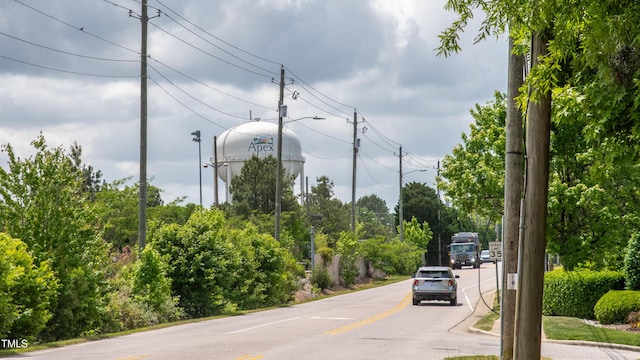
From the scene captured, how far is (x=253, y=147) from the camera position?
71.1 metres

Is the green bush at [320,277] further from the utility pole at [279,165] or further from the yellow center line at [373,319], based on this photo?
the yellow center line at [373,319]

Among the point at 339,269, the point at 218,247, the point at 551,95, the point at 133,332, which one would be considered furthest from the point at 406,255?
the point at 551,95

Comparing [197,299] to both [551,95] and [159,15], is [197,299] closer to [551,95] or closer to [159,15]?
[159,15]

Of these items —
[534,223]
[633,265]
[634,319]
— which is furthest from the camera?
[633,265]

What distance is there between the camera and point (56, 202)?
827 inches

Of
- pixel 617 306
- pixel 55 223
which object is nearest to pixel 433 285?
pixel 617 306

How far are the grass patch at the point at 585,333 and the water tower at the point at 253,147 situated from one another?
46.4 metres

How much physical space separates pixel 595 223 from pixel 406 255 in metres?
51.2

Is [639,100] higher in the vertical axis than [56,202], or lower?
higher

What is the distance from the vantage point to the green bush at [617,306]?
25156 millimetres

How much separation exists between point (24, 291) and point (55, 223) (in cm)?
236

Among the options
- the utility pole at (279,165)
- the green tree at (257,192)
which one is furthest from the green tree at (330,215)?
the utility pole at (279,165)

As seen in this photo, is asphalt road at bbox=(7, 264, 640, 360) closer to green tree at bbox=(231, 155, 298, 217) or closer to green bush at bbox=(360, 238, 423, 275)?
green tree at bbox=(231, 155, 298, 217)

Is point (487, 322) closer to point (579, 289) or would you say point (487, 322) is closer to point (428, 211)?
point (579, 289)
